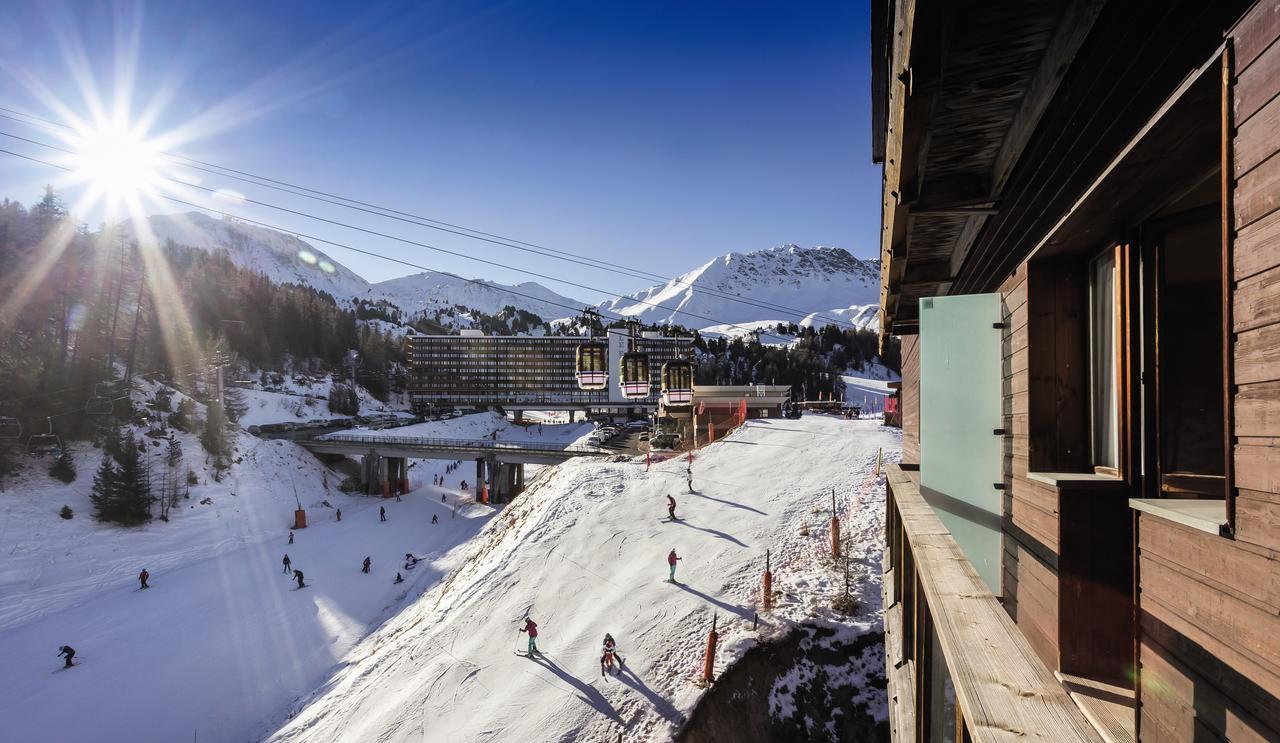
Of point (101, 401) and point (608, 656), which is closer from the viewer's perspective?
point (608, 656)

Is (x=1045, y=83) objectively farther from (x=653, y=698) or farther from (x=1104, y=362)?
(x=653, y=698)

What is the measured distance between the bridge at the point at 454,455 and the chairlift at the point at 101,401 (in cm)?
1151

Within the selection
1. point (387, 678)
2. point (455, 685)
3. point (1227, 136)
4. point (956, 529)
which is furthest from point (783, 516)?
point (1227, 136)

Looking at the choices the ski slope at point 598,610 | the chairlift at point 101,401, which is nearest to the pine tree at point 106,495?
the chairlift at point 101,401

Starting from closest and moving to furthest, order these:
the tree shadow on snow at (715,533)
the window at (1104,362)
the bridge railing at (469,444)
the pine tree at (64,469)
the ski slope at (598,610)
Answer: the window at (1104,362), the ski slope at (598,610), the tree shadow on snow at (715,533), the pine tree at (64,469), the bridge railing at (469,444)

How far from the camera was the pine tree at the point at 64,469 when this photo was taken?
→ 93.7ft

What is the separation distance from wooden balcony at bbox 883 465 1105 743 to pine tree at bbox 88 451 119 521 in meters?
38.3

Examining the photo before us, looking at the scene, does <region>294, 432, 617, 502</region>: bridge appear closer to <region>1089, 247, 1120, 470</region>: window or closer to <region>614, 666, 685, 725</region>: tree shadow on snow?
<region>614, 666, 685, 725</region>: tree shadow on snow

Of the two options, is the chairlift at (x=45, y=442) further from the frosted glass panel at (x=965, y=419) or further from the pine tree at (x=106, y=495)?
the frosted glass panel at (x=965, y=419)

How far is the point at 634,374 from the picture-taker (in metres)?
16.8

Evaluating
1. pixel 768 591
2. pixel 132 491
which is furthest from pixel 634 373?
pixel 132 491

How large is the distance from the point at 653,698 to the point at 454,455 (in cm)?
3219

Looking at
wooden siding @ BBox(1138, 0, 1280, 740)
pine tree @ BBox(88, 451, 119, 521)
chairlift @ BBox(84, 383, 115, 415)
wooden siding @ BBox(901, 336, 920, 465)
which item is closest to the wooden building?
wooden siding @ BBox(1138, 0, 1280, 740)

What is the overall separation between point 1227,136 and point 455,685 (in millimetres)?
14382
